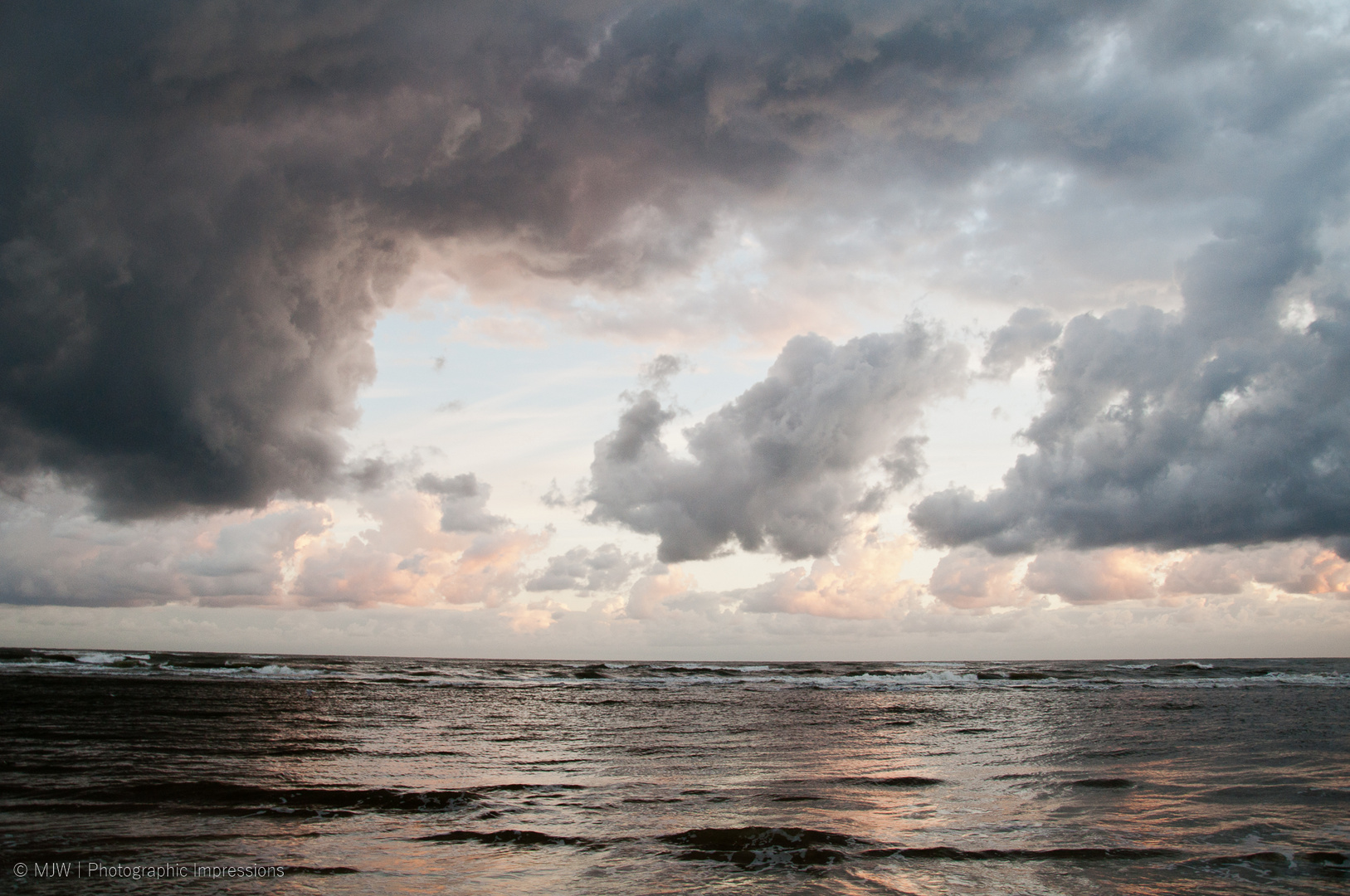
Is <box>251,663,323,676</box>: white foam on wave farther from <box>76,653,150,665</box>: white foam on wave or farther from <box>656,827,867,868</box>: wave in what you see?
<box>656,827,867,868</box>: wave

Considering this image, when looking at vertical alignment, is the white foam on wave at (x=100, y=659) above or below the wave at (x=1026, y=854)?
below

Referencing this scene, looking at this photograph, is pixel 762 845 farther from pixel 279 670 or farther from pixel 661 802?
pixel 279 670

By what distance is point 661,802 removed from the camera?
982cm

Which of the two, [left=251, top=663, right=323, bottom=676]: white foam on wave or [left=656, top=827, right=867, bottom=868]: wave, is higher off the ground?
[left=656, top=827, right=867, bottom=868]: wave

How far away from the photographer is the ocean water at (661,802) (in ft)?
21.5

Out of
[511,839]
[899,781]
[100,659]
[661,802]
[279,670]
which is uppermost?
[511,839]

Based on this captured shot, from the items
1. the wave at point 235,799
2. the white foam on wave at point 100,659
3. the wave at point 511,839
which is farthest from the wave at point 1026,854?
the white foam on wave at point 100,659

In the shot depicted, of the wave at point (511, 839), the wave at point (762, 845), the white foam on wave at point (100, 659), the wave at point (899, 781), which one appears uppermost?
the wave at point (762, 845)

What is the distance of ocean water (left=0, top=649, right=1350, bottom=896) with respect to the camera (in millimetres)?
6555

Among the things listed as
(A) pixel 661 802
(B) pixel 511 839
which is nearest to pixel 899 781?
(A) pixel 661 802

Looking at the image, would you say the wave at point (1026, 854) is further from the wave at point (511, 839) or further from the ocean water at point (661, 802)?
the wave at point (511, 839)

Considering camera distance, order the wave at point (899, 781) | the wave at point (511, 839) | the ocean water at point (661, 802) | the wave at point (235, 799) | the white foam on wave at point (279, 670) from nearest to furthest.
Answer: the ocean water at point (661, 802) < the wave at point (511, 839) < the wave at point (235, 799) < the wave at point (899, 781) < the white foam on wave at point (279, 670)

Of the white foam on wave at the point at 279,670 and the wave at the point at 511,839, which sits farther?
the white foam on wave at the point at 279,670

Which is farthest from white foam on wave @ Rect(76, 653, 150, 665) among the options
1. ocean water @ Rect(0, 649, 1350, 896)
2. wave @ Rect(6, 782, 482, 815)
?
wave @ Rect(6, 782, 482, 815)
